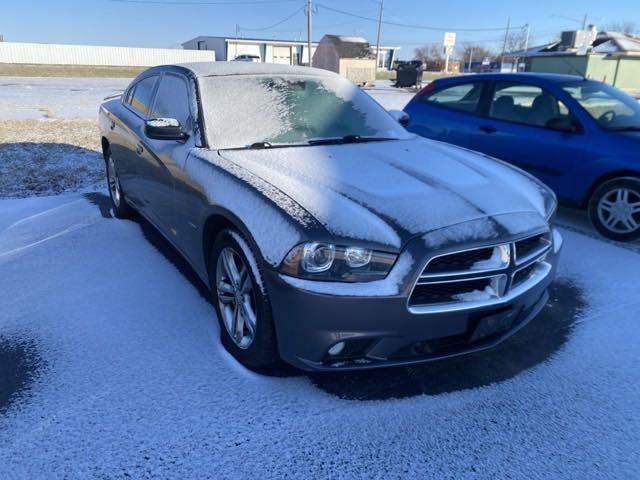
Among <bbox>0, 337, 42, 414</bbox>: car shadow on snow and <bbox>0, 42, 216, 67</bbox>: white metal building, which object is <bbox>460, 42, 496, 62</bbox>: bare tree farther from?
<bbox>0, 337, 42, 414</bbox>: car shadow on snow

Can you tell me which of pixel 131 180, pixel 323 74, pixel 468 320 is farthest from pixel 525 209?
pixel 131 180

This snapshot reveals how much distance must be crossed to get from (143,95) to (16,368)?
269 centimetres

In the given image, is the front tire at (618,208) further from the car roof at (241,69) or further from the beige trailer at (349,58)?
the beige trailer at (349,58)

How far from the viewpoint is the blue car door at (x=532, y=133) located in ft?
16.4

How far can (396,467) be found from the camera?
204 centimetres

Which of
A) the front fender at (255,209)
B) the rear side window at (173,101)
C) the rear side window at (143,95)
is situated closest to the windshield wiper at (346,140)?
the front fender at (255,209)

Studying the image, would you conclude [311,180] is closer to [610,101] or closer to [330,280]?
[330,280]

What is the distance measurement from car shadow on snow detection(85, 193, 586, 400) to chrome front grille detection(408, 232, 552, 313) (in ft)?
1.34

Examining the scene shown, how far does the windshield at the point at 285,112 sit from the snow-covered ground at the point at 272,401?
1.19 metres

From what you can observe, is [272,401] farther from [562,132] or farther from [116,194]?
[562,132]

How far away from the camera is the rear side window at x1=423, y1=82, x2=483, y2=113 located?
5.95 meters

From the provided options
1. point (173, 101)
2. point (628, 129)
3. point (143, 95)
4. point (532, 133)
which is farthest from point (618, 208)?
point (143, 95)

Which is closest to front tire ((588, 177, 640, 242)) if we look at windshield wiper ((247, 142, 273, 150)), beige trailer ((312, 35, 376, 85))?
windshield wiper ((247, 142, 273, 150))

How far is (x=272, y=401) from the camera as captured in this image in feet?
7.91
